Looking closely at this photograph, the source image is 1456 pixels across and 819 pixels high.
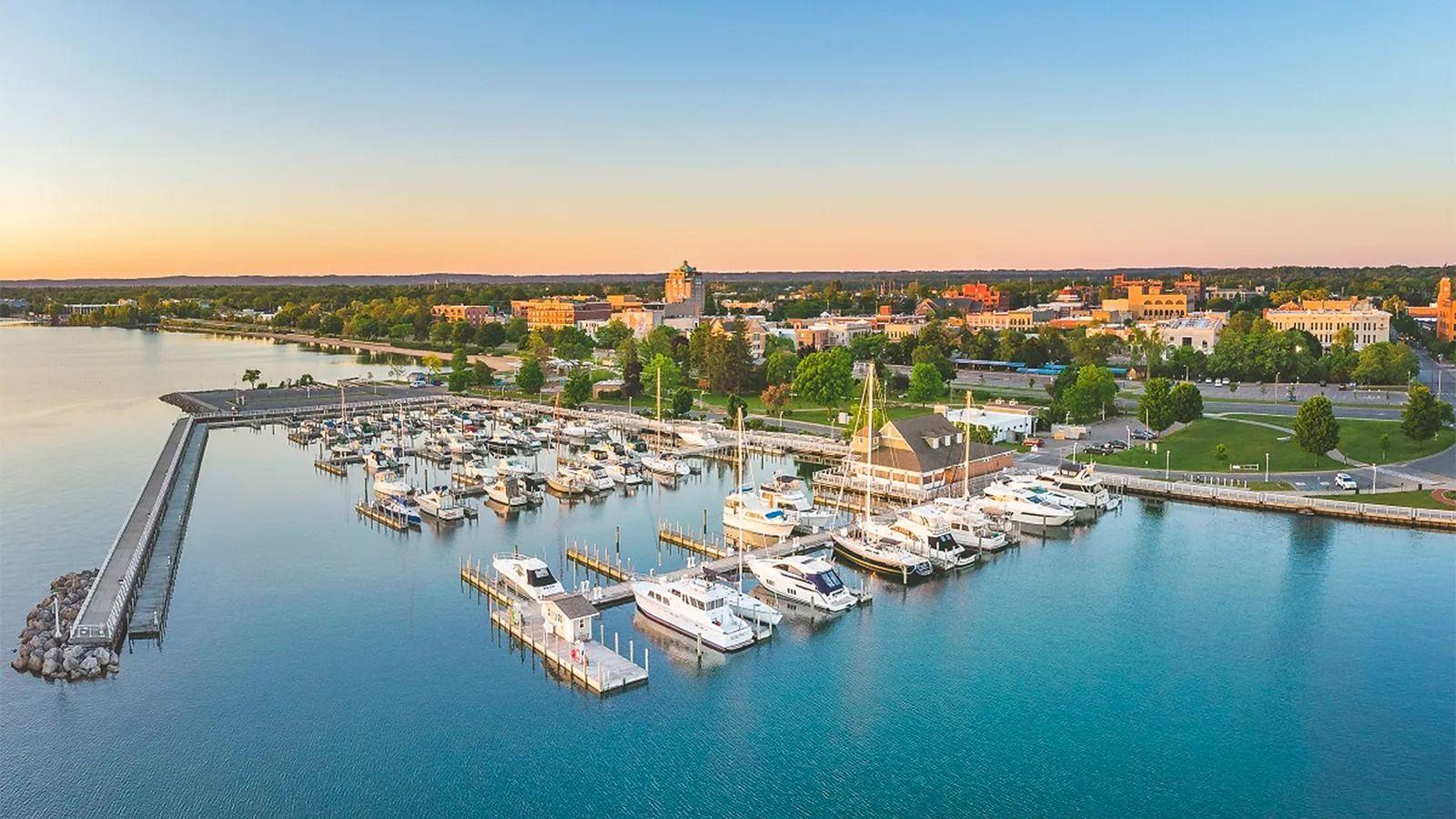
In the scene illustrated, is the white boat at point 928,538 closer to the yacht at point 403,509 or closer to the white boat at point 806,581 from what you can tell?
the white boat at point 806,581

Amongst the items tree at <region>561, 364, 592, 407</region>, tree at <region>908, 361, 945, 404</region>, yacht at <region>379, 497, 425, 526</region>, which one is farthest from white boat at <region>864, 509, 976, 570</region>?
tree at <region>561, 364, 592, 407</region>

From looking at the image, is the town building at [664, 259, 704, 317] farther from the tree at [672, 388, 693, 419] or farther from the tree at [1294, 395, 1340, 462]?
the tree at [1294, 395, 1340, 462]

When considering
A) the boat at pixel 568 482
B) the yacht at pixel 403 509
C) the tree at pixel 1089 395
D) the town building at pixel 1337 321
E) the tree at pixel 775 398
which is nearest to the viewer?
the yacht at pixel 403 509

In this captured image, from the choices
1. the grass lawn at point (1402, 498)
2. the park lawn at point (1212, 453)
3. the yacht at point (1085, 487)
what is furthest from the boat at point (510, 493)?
the grass lawn at point (1402, 498)

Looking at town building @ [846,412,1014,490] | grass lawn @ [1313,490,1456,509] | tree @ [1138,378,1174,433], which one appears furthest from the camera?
tree @ [1138,378,1174,433]

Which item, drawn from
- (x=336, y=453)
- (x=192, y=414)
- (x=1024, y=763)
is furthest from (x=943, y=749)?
(x=192, y=414)

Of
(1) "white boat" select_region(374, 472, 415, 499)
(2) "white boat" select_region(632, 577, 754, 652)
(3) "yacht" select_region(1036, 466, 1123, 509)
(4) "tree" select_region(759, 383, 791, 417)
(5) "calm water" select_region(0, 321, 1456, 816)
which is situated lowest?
(5) "calm water" select_region(0, 321, 1456, 816)
